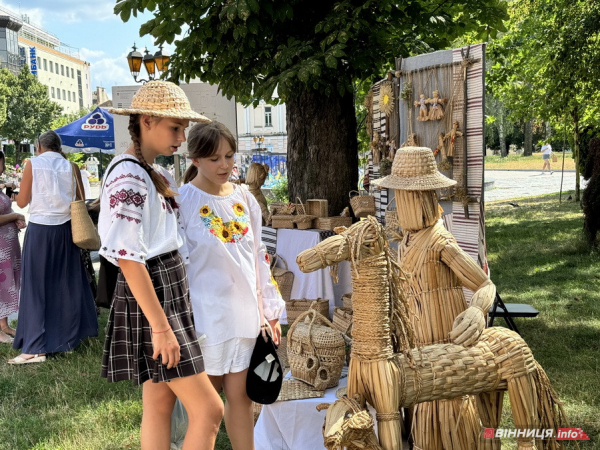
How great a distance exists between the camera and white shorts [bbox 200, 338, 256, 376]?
2.70 metres

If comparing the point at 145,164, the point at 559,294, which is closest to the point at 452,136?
the point at 145,164

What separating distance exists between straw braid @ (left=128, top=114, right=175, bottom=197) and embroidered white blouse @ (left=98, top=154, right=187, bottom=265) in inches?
0.9

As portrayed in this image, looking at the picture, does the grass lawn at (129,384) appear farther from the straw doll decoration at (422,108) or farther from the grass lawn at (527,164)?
the grass lawn at (527,164)

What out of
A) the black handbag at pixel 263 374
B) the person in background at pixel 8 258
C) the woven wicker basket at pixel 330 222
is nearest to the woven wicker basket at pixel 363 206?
the woven wicker basket at pixel 330 222

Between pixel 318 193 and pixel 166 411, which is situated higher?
pixel 318 193

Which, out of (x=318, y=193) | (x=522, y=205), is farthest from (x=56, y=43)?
(x=318, y=193)

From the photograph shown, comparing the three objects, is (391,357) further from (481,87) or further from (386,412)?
(481,87)

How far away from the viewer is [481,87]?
3.94m

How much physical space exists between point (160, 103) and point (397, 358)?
4.38ft

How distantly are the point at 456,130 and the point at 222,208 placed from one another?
2.03 meters

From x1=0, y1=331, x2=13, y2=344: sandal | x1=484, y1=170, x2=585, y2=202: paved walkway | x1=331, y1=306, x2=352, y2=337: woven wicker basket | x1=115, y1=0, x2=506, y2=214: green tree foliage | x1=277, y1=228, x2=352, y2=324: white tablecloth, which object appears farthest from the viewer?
x1=484, y1=170, x2=585, y2=202: paved walkway

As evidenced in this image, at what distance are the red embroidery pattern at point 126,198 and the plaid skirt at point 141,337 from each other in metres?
0.24

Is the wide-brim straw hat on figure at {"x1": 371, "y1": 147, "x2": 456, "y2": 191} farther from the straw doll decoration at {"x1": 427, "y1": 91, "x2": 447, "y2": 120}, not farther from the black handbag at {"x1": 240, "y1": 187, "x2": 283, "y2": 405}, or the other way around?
the straw doll decoration at {"x1": 427, "y1": 91, "x2": 447, "y2": 120}

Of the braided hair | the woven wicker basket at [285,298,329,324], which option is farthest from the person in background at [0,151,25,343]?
the woven wicker basket at [285,298,329,324]
